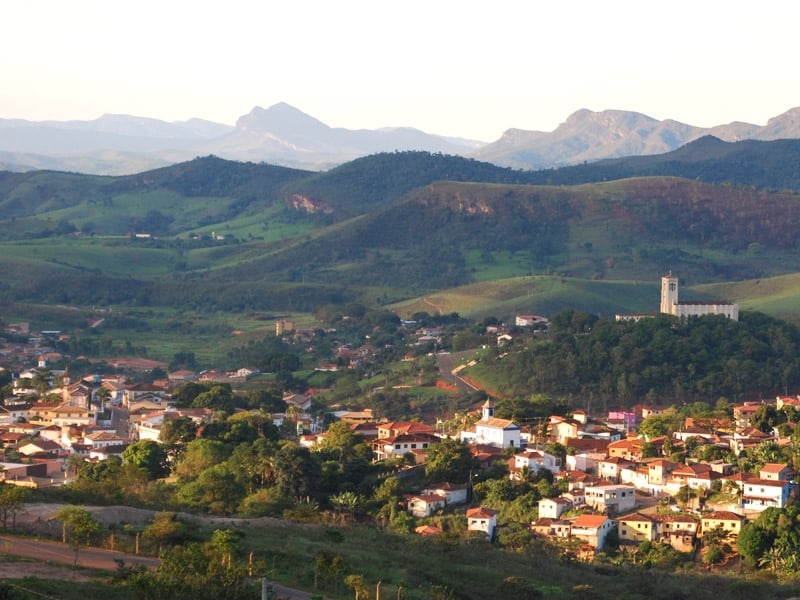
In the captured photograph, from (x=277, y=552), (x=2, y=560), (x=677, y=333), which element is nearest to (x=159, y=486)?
(x=277, y=552)

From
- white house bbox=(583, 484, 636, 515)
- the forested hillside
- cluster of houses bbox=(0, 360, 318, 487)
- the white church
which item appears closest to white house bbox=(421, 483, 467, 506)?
white house bbox=(583, 484, 636, 515)

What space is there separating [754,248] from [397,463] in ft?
351

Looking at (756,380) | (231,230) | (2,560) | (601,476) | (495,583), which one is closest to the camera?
(2,560)

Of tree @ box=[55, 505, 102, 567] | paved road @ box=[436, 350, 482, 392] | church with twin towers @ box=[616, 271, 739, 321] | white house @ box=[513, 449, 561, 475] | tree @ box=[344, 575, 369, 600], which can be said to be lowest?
paved road @ box=[436, 350, 482, 392]

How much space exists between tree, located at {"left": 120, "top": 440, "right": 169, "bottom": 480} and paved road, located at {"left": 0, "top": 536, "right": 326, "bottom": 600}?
15.3m

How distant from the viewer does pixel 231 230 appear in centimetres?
17475

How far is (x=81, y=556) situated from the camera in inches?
1186

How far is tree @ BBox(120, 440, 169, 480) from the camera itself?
1841 inches

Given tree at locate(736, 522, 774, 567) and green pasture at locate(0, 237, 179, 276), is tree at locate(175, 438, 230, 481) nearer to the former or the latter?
tree at locate(736, 522, 774, 567)

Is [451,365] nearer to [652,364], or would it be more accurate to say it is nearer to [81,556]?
[652,364]

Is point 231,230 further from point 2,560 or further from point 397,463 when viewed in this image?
point 2,560

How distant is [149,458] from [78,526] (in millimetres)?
16696

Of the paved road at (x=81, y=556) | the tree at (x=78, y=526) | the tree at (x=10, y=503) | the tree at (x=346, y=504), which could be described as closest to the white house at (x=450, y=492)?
the tree at (x=346, y=504)

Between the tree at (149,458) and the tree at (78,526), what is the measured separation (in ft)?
47.9
